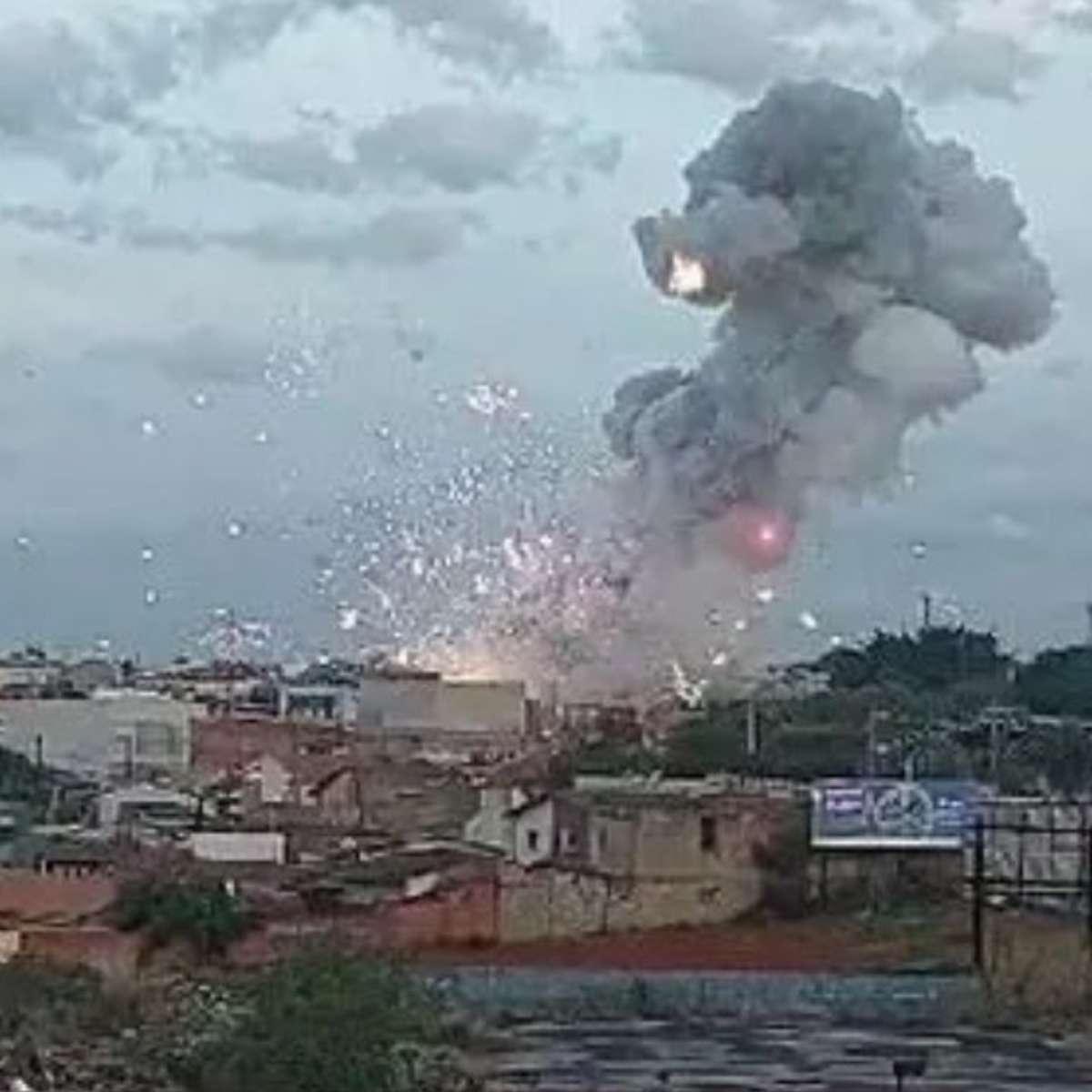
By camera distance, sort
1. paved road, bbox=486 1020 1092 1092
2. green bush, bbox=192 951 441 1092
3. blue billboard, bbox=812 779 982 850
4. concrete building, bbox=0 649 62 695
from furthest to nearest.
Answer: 1. concrete building, bbox=0 649 62 695
2. blue billboard, bbox=812 779 982 850
3. paved road, bbox=486 1020 1092 1092
4. green bush, bbox=192 951 441 1092

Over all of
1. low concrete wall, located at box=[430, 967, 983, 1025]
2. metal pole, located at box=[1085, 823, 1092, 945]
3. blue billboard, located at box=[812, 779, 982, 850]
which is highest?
blue billboard, located at box=[812, 779, 982, 850]

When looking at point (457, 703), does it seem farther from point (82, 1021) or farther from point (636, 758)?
point (82, 1021)

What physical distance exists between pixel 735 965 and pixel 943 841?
6.42m

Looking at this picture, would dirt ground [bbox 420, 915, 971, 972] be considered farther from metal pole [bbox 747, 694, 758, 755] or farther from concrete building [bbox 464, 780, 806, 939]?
metal pole [bbox 747, 694, 758, 755]

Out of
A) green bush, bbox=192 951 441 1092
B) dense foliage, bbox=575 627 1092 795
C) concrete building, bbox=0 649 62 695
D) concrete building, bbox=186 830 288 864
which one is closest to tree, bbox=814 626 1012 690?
dense foliage, bbox=575 627 1092 795

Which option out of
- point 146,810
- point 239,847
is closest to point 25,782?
point 146,810

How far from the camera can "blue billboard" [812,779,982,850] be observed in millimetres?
54938

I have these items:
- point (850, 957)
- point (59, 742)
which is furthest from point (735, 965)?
point (59, 742)

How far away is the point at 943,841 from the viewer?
5547cm

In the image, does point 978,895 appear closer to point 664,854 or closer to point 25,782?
point 664,854

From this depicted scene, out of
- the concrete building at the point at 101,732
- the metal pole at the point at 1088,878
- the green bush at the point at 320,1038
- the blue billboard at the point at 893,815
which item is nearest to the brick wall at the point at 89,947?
the blue billboard at the point at 893,815

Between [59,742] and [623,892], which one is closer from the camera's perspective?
[623,892]

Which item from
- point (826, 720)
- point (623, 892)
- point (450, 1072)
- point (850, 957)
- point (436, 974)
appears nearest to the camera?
point (450, 1072)

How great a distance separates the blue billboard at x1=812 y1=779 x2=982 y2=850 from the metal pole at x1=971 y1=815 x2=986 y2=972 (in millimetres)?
1065
